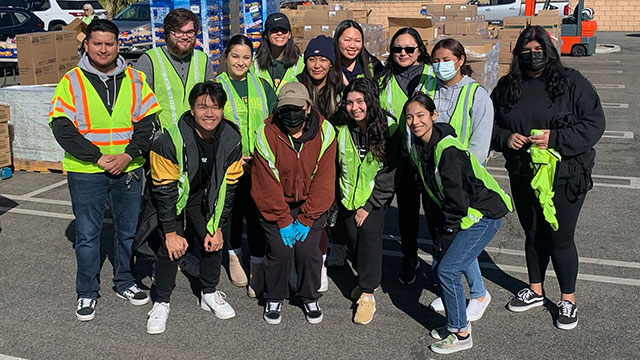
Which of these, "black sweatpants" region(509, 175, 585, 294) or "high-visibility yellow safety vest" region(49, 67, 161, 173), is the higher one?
"high-visibility yellow safety vest" region(49, 67, 161, 173)

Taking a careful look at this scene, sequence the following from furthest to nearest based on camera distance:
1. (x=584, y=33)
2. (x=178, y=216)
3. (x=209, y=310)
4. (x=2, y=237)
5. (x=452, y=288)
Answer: (x=584, y=33), (x=2, y=237), (x=209, y=310), (x=178, y=216), (x=452, y=288)

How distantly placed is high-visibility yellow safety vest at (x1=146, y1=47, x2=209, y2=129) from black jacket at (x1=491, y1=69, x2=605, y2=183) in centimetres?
230

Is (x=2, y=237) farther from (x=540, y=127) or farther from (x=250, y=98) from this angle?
(x=540, y=127)

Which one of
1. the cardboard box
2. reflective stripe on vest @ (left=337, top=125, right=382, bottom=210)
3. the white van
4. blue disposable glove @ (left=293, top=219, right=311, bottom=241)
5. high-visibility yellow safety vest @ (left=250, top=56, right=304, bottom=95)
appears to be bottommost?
blue disposable glove @ (left=293, top=219, right=311, bottom=241)

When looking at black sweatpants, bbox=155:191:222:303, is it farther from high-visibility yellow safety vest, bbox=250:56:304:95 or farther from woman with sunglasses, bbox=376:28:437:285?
woman with sunglasses, bbox=376:28:437:285

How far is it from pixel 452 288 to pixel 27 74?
7.47 meters

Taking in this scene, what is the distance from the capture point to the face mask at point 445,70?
178 inches

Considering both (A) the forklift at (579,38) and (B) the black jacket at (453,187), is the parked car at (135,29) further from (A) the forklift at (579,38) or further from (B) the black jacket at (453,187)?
(B) the black jacket at (453,187)

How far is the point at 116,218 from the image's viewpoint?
4.95 meters

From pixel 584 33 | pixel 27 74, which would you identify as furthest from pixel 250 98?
pixel 584 33

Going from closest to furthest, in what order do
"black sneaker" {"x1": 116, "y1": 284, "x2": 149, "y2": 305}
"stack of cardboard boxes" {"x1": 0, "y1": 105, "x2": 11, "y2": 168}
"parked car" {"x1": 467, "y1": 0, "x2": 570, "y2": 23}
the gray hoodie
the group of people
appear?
the group of people
the gray hoodie
"black sneaker" {"x1": 116, "y1": 284, "x2": 149, "y2": 305}
"stack of cardboard boxes" {"x1": 0, "y1": 105, "x2": 11, "y2": 168}
"parked car" {"x1": 467, "y1": 0, "x2": 570, "y2": 23}

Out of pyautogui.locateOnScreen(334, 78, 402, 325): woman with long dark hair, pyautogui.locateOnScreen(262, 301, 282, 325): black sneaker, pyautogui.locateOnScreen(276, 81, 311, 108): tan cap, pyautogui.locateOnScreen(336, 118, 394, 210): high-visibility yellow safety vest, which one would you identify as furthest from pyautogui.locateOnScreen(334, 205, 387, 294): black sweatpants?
pyautogui.locateOnScreen(276, 81, 311, 108): tan cap

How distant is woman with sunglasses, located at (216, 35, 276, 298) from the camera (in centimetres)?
509

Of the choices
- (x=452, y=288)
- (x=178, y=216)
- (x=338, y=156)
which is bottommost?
(x=452, y=288)
